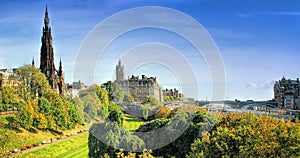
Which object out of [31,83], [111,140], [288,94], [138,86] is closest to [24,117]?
[31,83]

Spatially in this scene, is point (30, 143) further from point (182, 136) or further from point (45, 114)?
point (182, 136)

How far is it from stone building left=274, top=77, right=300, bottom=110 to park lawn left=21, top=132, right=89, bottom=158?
176 feet

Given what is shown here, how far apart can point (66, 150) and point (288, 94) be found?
202ft

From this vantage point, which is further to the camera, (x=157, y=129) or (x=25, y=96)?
(x=25, y=96)

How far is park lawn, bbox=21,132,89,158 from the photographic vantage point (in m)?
35.1

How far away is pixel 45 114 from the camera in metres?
46.2

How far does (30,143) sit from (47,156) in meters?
5.49

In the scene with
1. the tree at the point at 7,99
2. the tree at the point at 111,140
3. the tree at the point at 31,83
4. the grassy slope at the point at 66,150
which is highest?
the tree at the point at 31,83

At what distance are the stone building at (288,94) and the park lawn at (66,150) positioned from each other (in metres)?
53.6

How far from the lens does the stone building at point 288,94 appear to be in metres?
80.8

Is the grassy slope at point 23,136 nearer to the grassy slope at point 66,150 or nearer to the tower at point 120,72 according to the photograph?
the grassy slope at point 66,150

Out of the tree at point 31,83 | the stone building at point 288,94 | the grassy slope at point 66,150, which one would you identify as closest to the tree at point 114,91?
the tree at point 31,83

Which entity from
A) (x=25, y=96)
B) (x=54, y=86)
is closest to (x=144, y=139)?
(x=25, y=96)

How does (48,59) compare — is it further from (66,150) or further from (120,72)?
(66,150)
